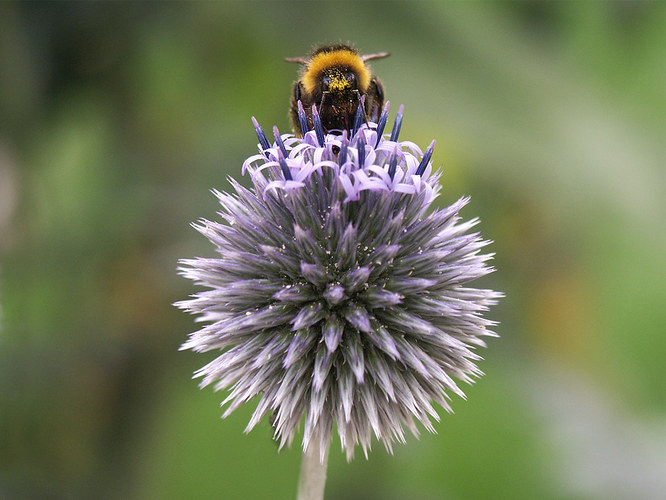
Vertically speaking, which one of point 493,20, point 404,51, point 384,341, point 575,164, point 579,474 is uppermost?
point 493,20

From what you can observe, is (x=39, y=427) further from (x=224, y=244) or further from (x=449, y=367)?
(x=449, y=367)

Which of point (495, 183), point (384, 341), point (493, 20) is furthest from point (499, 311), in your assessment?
point (384, 341)

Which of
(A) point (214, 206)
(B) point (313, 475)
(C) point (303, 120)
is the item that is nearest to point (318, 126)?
(C) point (303, 120)

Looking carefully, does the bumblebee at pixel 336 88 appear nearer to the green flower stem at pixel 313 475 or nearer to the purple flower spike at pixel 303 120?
the purple flower spike at pixel 303 120

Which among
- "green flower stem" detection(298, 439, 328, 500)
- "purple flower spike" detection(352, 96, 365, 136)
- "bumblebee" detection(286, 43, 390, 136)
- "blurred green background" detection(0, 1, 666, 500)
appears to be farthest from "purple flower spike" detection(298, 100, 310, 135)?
"blurred green background" detection(0, 1, 666, 500)

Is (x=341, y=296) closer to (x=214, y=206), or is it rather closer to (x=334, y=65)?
(x=334, y=65)

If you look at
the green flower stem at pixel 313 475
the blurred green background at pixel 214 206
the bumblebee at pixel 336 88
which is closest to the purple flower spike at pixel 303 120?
the bumblebee at pixel 336 88
